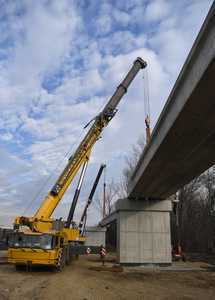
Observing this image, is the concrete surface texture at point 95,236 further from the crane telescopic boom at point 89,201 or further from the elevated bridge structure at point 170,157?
the elevated bridge structure at point 170,157

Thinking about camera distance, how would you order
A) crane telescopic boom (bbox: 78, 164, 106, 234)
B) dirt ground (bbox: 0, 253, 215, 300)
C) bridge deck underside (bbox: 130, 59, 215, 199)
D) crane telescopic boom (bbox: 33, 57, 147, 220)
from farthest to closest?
crane telescopic boom (bbox: 78, 164, 106, 234)
crane telescopic boom (bbox: 33, 57, 147, 220)
dirt ground (bbox: 0, 253, 215, 300)
bridge deck underside (bbox: 130, 59, 215, 199)

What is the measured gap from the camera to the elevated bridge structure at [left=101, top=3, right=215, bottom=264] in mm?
9930

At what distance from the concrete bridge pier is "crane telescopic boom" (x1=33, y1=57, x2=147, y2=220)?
6687 mm

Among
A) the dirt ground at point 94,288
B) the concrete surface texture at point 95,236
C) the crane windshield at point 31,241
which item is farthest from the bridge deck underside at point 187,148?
the concrete surface texture at point 95,236

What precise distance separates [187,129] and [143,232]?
1413 cm

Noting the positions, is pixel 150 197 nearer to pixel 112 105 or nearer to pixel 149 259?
pixel 149 259

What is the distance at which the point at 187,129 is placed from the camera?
13234mm

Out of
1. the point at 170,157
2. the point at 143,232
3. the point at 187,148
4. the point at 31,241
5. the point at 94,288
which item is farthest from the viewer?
the point at 143,232

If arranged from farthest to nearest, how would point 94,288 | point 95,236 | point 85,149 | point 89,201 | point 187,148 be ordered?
point 95,236
point 89,201
point 85,149
point 187,148
point 94,288

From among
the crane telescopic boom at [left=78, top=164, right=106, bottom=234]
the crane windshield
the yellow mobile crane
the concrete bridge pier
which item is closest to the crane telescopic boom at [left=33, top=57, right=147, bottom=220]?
the yellow mobile crane

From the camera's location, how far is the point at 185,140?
47.1ft

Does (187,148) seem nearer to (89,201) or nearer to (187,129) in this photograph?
(187,129)

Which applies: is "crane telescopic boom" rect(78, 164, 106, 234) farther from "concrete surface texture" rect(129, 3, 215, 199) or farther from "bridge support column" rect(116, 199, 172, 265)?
"concrete surface texture" rect(129, 3, 215, 199)

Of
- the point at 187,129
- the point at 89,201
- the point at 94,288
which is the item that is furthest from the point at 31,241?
the point at 89,201
